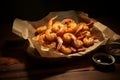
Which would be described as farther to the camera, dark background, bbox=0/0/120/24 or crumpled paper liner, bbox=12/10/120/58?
dark background, bbox=0/0/120/24

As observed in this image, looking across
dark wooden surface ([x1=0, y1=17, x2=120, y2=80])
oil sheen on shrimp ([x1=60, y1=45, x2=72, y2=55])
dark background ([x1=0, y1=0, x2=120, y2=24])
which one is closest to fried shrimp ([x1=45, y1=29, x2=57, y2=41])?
oil sheen on shrimp ([x1=60, y1=45, x2=72, y2=55])

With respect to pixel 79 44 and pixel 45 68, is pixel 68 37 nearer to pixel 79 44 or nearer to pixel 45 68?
pixel 79 44

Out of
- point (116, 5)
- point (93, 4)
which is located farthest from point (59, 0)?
point (116, 5)

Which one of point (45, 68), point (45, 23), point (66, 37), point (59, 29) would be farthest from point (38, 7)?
point (45, 68)

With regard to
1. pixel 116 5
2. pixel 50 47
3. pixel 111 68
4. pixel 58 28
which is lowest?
pixel 111 68

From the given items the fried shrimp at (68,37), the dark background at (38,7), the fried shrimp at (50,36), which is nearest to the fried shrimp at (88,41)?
the fried shrimp at (68,37)

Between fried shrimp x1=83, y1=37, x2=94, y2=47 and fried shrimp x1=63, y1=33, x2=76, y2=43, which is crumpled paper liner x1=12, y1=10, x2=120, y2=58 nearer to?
fried shrimp x1=83, y1=37, x2=94, y2=47

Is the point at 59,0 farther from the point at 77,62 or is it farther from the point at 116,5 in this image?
the point at 77,62
